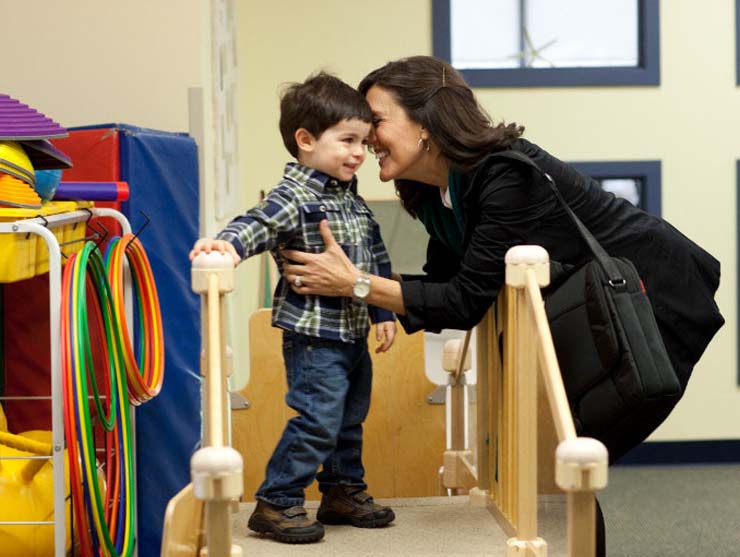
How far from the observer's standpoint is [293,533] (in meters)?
2.04

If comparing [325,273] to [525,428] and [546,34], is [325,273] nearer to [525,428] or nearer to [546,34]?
[525,428]

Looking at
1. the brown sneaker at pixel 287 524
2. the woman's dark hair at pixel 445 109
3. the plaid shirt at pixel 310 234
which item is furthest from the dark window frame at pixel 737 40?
the brown sneaker at pixel 287 524

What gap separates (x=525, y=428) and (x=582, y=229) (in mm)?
346

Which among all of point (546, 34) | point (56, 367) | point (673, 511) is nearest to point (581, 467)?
point (56, 367)

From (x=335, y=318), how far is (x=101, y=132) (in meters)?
0.75

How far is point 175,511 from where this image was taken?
1709 mm

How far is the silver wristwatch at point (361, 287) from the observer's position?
2.02 m

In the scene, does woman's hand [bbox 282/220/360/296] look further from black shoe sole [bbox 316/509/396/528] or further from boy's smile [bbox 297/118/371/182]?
black shoe sole [bbox 316/509/396/528]

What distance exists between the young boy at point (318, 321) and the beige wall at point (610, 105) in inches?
97.0

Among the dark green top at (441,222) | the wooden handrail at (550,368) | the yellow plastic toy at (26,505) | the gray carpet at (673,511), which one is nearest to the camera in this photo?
the wooden handrail at (550,368)

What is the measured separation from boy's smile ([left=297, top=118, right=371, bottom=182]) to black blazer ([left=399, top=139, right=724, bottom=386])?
0.66 feet

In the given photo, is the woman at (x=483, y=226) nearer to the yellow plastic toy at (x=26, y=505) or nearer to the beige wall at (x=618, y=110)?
the yellow plastic toy at (x=26, y=505)

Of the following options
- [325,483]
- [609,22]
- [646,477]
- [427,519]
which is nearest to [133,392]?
[325,483]

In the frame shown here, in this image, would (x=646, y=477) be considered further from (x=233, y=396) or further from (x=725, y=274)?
(x=233, y=396)
